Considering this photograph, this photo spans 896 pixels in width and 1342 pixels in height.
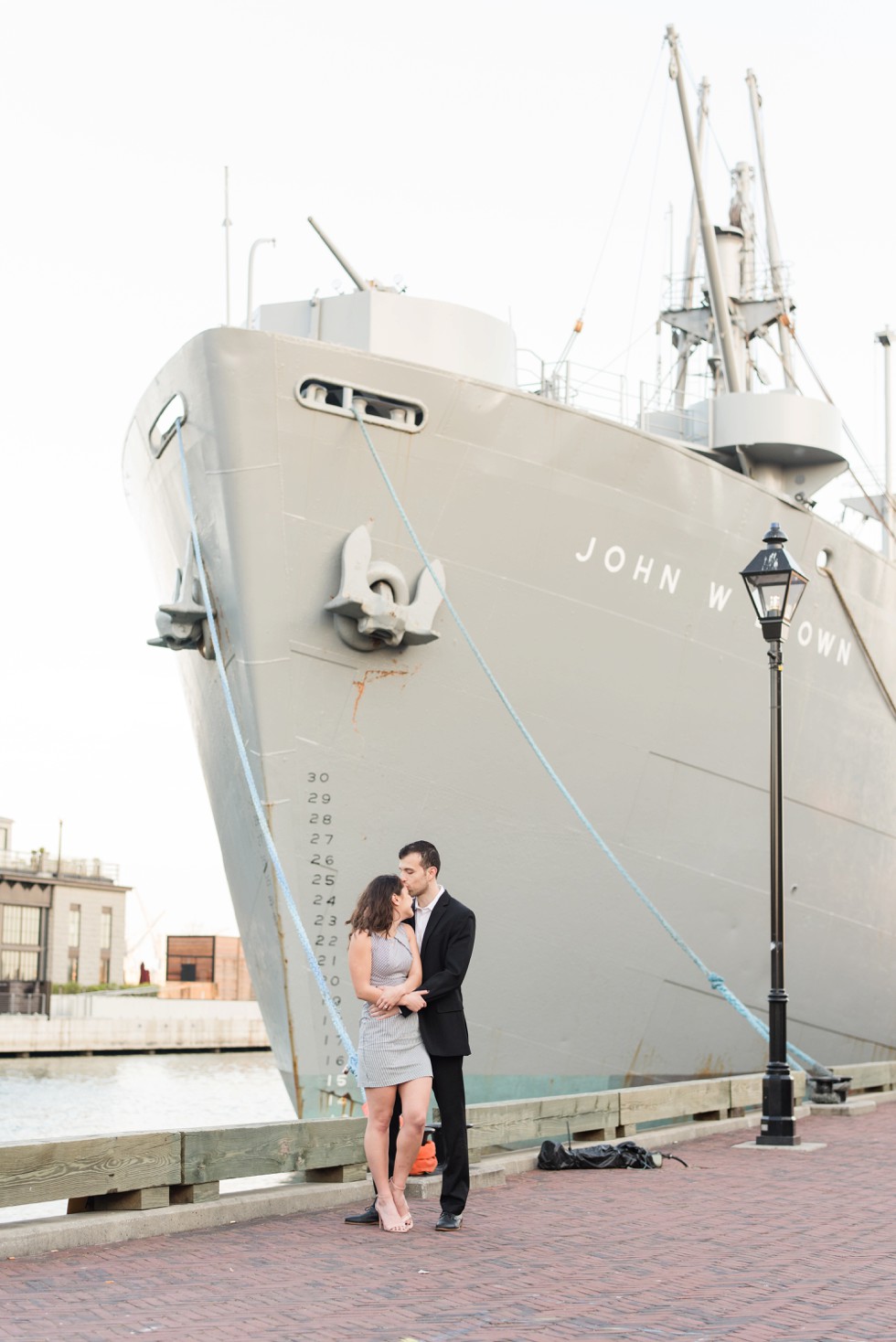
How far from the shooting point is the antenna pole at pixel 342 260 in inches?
483

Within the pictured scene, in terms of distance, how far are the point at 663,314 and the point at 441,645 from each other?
8.10 metres

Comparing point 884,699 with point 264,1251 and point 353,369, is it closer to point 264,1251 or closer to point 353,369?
point 353,369

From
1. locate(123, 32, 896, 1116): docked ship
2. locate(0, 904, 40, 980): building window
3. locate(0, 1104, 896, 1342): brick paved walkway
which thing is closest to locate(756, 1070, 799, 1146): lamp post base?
locate(0, 1104, 896, 1342): brick paved walkway

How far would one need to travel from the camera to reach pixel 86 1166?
561cm

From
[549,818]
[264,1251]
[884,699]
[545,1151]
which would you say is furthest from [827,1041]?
[264,1251]

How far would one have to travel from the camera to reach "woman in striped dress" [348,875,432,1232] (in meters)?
5.84

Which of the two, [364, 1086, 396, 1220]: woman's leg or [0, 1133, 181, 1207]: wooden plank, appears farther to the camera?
[364, 1086, 396, 1220]: woman's leg

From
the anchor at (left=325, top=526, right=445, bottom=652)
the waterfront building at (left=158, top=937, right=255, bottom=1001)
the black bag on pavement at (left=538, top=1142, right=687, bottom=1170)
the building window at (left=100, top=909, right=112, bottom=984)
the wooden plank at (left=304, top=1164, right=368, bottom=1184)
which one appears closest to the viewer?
the wooden plank at (left=304, top=1164, right=368, bottom=1184)

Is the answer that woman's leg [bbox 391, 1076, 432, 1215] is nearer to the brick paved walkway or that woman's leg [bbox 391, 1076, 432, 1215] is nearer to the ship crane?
the brick paved walkway

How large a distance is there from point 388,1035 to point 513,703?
5.47m

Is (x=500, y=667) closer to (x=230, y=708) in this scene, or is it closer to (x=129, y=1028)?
(x=230, y=708)

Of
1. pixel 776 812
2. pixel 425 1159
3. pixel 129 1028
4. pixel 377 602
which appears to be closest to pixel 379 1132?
pixel 425 1159

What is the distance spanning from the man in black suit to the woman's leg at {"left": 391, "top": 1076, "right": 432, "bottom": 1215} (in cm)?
A: 13

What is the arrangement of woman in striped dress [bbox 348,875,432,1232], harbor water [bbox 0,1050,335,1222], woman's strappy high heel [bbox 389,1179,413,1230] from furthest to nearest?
harbor water [bbox 0,1050,335,1222] < woman's strappy high heel [bbox 389,1179,413,1230] < woman in striped dress [bbox 348,875,432,1232]
